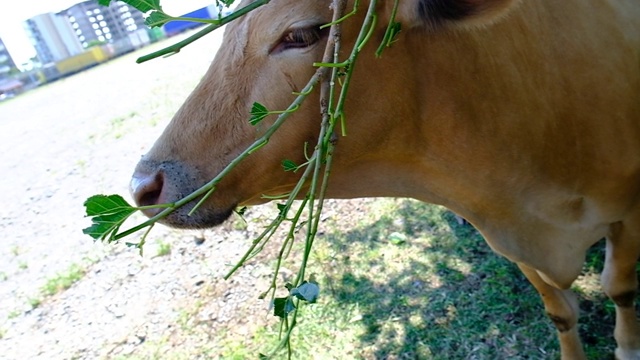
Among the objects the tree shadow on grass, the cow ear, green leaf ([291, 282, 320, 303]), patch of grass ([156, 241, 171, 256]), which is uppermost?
the cow ear

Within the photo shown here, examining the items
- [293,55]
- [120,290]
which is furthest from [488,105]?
[120,290]

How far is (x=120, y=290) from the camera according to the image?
5035 mm

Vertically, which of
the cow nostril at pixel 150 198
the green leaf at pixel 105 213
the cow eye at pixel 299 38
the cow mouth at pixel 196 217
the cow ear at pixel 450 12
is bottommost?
the cow mouth at pixel 196 217

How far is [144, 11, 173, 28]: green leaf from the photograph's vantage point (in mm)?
1169

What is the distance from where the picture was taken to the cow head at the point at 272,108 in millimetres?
1788

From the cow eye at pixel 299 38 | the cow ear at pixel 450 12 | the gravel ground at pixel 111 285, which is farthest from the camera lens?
the gravel ground at pixel 111 285

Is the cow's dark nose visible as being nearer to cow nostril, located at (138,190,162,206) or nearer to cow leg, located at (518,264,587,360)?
A: cow nostril, located at (138,190,162,206)

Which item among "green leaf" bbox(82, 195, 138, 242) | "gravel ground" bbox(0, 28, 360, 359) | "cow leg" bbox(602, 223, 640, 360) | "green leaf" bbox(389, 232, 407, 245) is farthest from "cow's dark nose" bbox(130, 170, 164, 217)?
"green leaf" bbox(389, 232, 407, 245)

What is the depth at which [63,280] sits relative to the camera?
5.50m

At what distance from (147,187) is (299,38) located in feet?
2.47

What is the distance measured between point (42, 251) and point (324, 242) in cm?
411

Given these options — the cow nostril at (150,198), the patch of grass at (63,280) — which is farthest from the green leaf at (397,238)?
the patch of grass at (63,280)

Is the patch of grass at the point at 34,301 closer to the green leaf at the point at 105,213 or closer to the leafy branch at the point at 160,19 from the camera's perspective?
the green leaf at the point at 105,213

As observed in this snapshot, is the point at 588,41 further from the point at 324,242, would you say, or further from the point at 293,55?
the point at 324,242
